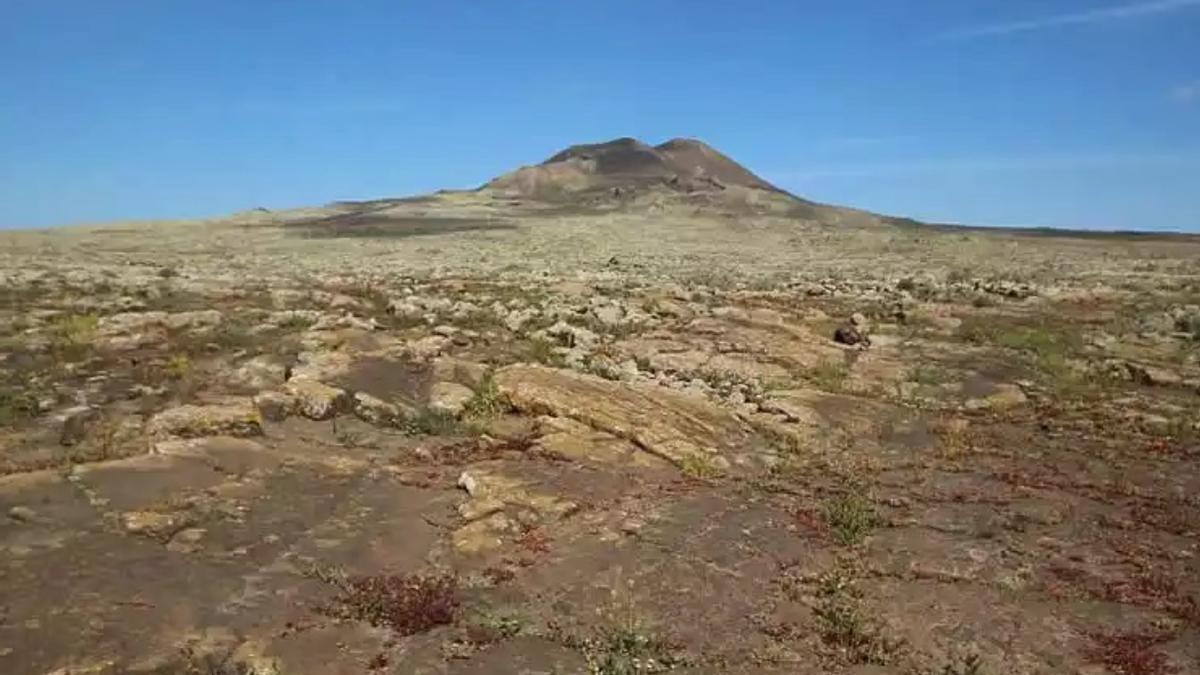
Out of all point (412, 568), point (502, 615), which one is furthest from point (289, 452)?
point (502, 615)

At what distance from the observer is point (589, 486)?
16.4 metres

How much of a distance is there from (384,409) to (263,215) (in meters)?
101

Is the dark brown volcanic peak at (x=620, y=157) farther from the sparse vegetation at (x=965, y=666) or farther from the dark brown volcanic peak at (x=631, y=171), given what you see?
the sparse vegetation at (x=965, y=666)

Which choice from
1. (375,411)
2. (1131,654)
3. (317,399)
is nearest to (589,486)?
(375,411)

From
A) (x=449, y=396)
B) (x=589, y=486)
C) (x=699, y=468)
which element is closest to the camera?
(x=589, y=486)

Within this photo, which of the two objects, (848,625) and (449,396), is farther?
(449,396)

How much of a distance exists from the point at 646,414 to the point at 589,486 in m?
3.71

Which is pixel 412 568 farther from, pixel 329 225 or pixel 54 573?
pixel 329 225

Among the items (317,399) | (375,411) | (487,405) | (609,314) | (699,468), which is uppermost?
(609,314)

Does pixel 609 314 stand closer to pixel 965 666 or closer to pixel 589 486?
pixel 589 486

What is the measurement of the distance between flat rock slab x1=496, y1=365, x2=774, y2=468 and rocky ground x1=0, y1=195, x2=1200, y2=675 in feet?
0.28

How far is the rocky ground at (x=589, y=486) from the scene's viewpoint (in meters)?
11.3

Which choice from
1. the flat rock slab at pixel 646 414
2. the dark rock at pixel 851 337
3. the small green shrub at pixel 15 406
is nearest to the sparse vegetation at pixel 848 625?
the flat rock slab at pixel 646 414

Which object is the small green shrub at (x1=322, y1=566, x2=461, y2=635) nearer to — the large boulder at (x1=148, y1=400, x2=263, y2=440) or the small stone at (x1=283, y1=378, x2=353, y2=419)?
the large boulder at (x1=148, y1=400, x2=263, y2=440)
